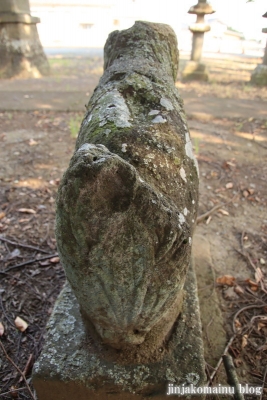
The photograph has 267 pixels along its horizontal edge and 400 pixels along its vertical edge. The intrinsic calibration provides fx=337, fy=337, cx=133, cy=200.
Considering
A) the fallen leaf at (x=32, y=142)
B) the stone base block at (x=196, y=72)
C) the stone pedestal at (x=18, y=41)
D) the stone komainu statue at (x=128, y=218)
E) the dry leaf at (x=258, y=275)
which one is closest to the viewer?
the stone komainu statue at (x=128, y=218)

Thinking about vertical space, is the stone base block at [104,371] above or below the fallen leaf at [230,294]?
above

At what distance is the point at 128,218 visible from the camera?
2.86 ft

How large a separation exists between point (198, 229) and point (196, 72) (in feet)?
19.1

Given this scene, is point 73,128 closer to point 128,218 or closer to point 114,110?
point 114,110

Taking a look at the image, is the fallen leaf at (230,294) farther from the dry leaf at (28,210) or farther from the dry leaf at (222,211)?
the dry leaf at (28,210)

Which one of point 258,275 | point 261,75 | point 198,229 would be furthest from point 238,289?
point 261,75

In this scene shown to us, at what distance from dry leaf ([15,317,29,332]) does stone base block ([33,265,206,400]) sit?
625mm

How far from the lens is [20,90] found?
6.28 metres

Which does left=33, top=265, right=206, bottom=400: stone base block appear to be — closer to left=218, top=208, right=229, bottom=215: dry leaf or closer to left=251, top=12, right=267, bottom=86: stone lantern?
left=218, top=208, right=229, bottom=215: dry leaf

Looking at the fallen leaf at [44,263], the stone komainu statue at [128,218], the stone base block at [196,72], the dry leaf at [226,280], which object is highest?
the stone komainu statue at [128,218]

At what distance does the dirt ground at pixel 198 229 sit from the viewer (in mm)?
1738

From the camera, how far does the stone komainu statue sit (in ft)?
2.78

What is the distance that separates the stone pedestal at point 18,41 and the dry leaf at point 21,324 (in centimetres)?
672

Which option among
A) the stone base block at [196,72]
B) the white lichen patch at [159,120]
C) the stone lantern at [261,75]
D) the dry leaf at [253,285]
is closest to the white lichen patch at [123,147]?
the white lichen patch at [159,120]
